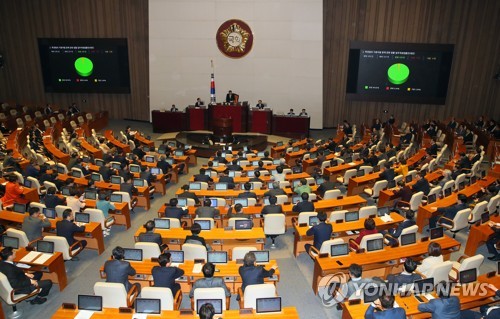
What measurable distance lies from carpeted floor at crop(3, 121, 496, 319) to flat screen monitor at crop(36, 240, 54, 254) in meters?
0.90

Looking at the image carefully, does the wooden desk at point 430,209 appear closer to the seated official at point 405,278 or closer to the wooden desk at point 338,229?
the wooden desk at point 338,229

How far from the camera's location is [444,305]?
20.7 feet

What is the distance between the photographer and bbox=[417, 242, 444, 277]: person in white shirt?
775cm

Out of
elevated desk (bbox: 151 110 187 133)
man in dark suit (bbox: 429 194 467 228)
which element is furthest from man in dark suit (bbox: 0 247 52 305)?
elevated desk (bbox: 151 110 187 133)

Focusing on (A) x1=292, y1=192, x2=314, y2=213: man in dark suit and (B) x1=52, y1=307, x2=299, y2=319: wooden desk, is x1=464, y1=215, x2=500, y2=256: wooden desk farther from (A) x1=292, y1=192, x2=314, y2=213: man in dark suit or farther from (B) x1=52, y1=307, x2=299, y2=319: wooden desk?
(B) x1=52, y1=307, x2=299, y2=319: wooden desk

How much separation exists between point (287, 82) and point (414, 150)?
8320 mm

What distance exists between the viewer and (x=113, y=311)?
675 cm

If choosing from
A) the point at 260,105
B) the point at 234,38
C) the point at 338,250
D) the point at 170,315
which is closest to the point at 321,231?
the point at 338,250

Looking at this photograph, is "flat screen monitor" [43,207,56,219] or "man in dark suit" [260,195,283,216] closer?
"flat screen monitor" [43,207,56,219]

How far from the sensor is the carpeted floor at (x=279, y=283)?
26.7ft

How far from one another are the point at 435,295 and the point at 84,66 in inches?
948

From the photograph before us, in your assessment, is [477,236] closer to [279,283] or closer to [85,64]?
[279,283]

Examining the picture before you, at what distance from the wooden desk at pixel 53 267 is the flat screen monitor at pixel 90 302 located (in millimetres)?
Answer: 2108

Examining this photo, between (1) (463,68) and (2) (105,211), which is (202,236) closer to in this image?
(2) (105,211)
